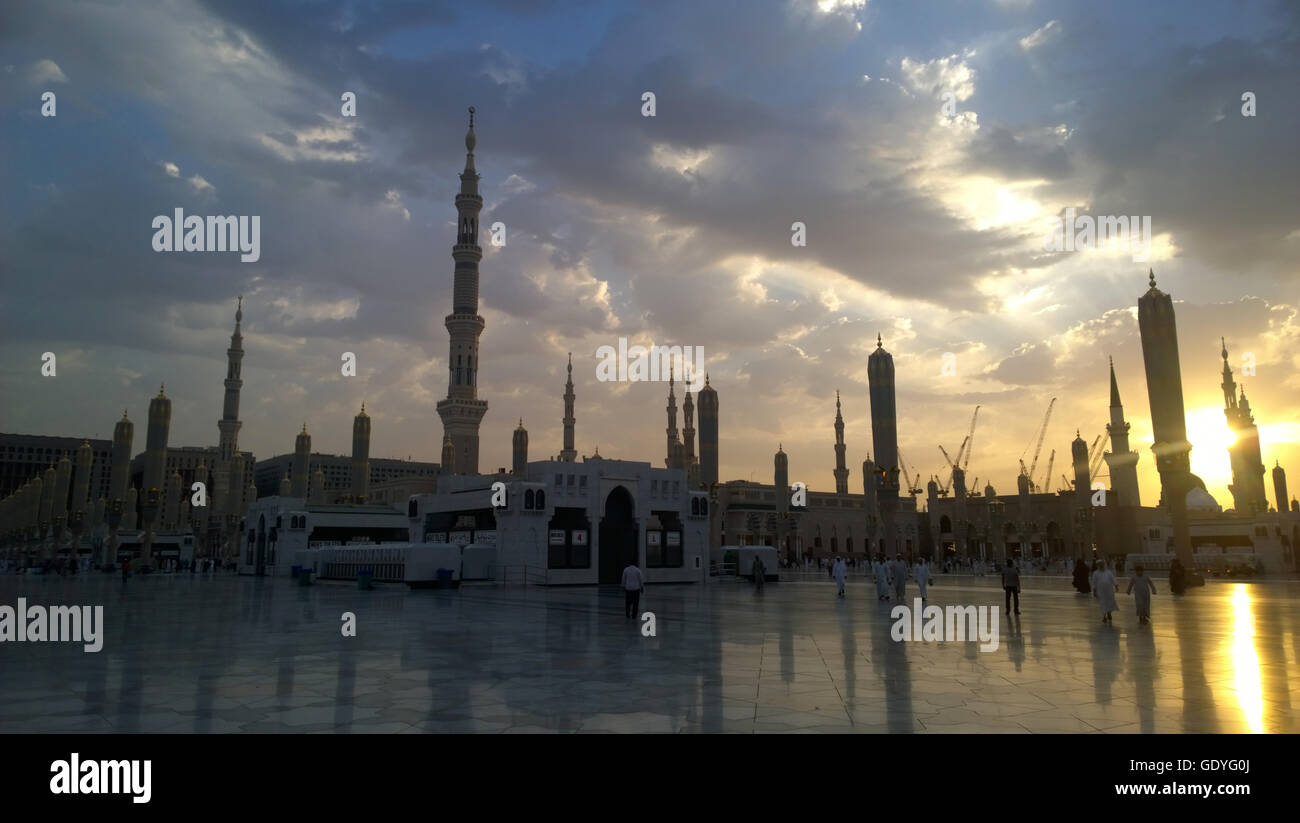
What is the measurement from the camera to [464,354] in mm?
81625

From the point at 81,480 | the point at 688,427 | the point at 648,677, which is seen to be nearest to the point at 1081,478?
the point at 688,427

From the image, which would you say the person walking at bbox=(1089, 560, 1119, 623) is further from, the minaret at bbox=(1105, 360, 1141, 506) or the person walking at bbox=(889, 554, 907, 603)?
the minaret at bbox=(1105, 360, 1141, 506)

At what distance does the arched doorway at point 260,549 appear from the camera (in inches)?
2463

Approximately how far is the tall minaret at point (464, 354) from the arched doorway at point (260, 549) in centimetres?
2058

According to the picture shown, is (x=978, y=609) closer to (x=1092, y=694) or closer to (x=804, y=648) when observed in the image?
(x=804, y=648)

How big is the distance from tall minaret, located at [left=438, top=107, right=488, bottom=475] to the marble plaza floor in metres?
60.4

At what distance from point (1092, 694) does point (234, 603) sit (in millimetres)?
28231

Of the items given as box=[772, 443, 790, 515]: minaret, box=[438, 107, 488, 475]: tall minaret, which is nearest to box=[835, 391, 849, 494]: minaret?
box=[772, 443, 790, 515]: minaret

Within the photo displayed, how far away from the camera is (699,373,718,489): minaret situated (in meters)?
152

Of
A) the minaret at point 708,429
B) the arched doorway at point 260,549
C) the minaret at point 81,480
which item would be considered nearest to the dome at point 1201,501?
the minaret at point 708,429

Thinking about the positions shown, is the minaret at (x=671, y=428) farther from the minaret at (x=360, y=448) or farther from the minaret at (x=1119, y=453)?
the minaret at (x=1119, y=453)

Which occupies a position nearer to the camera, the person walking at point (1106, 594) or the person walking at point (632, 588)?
the person walking at point (1106, 594)

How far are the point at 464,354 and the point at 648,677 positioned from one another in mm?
73733
